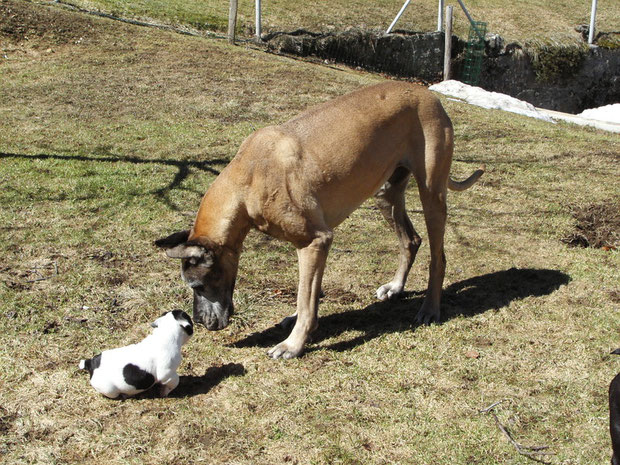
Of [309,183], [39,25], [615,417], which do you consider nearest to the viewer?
[615,417]

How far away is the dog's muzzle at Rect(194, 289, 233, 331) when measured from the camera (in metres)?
5.10

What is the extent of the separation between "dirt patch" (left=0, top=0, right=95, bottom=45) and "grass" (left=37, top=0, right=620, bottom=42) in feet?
5.34

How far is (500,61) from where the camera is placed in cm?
1903

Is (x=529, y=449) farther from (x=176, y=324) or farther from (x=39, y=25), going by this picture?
(x=39, y=25)

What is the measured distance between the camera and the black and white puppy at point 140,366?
434 centimetres

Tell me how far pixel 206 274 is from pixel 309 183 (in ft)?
3.33

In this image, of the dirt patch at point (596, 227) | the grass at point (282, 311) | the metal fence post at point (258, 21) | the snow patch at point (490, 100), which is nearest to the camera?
the grass at point (282, 311)

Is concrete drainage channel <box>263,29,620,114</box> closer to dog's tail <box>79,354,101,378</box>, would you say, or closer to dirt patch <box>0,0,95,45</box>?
dirt patch <box>0,0,95,45</box>

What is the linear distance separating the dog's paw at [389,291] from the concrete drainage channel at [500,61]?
1063cm

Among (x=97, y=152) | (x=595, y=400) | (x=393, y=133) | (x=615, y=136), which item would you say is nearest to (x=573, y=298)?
(x=595, y=400)

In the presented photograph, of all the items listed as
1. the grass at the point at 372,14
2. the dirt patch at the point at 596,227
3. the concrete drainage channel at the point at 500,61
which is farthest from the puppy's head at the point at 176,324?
the grass at the point at 372,14

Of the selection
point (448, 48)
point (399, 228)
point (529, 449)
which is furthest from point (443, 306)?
point (448, 48)

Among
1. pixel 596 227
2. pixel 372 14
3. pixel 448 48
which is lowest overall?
pixel 596 227

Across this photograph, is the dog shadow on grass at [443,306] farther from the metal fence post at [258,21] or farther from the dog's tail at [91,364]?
the metal fence post at [258,21]
